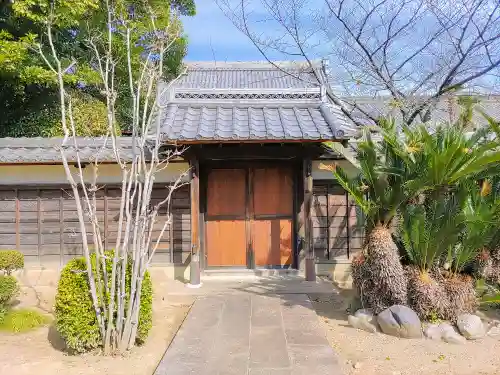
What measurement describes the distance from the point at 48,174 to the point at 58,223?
0.97m

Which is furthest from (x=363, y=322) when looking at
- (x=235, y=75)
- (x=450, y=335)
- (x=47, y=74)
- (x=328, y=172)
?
(x=235, y=75)

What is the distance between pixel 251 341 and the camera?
5090 millimetres

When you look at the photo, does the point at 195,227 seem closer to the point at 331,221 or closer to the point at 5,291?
the point at 331,221

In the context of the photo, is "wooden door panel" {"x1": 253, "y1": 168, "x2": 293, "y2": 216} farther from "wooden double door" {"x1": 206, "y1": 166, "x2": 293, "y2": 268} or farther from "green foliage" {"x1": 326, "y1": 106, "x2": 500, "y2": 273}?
"green foliage" {"x1": 326, "y1": 106, "x2": 500, "y2": 273}

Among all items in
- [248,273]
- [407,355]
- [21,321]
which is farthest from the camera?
[248,273]

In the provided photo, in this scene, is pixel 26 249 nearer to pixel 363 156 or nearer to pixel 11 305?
pixel 11 305

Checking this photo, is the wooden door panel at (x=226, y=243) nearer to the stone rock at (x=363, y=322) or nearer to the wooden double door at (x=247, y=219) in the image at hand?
the wooden double door at (x=247, y=219)

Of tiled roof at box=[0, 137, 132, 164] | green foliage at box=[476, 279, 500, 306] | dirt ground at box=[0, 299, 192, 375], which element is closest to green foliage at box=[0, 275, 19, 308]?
dirt ground at box=[0, 299, 192, 375]

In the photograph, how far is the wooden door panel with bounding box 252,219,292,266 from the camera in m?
8.63

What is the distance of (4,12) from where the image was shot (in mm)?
12320

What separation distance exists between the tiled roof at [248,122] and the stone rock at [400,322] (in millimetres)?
2815

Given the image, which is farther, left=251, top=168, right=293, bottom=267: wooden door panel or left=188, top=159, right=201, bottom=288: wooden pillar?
left=251, top=168, right=293, bottom=267: wooden door panel

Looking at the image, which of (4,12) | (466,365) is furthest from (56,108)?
(466,365)

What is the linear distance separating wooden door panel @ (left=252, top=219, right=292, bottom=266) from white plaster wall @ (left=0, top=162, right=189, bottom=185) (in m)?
1.93
